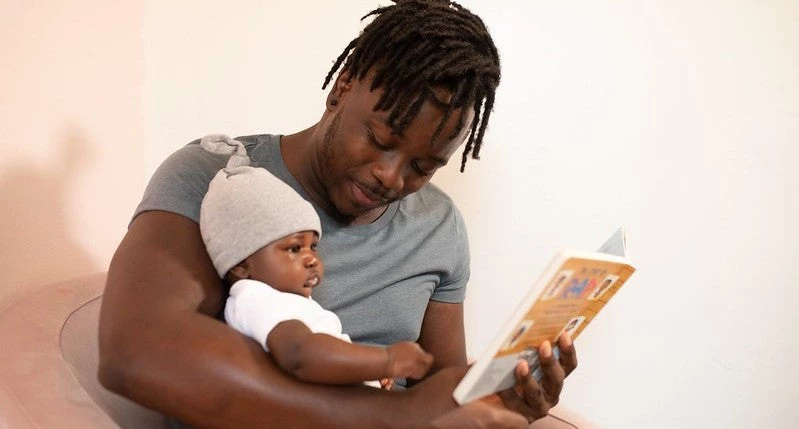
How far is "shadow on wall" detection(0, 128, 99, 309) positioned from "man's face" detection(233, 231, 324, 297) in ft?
1.81

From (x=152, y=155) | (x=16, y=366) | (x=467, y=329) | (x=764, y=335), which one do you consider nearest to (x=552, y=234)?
(x=467, y=329)

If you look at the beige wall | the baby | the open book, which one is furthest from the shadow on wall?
the open book

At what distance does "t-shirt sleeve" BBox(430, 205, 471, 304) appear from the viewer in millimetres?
1621

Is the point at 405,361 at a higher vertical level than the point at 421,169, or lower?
lower

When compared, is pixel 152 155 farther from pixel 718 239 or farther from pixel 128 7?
pixel 718 239

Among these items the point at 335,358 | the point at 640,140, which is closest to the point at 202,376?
the point at 335,358

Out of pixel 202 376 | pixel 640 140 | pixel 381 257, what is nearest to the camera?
pixel 202 376

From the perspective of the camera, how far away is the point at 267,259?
1137 millimetres

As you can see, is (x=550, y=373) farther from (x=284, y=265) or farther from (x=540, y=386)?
(x=284, y=265)

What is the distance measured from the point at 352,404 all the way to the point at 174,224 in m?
0.38

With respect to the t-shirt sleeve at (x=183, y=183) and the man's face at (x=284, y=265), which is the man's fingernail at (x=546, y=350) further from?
the t-shirt sleeve at (x=183, y=183)

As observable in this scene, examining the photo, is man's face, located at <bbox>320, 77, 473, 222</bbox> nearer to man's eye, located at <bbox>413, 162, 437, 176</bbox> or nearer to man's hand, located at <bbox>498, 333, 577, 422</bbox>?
man's eye, located at <bbox>413, 162, 437, 176</bbox>

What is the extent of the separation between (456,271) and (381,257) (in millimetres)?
217

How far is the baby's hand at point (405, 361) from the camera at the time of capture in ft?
3.30
